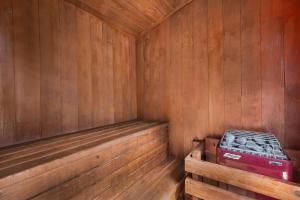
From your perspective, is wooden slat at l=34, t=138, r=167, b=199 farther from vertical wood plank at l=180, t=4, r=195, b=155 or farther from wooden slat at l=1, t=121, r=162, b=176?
vertical wood plank at l=180, t=4, r=195, b=155

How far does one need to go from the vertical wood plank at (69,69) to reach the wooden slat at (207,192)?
3.35 feet

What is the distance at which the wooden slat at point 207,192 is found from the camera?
0.94 metres

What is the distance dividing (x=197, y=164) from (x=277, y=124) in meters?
0.77

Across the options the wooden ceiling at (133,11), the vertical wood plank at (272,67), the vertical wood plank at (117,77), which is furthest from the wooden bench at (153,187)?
the wooden ceiling at (133,11)

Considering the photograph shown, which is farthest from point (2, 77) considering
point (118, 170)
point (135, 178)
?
point (135, 178)

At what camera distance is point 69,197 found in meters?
0.85

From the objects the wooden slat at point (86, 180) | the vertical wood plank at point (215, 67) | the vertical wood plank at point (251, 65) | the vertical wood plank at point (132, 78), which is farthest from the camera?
the vertical wood plank at point (132, 78)

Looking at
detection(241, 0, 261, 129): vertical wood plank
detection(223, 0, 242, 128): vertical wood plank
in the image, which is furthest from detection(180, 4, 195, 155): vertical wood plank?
detection(241, 0, 261, 129): vertical wood plank

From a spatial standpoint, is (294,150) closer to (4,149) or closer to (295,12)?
(295,12)

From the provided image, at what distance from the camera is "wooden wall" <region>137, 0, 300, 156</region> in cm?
125

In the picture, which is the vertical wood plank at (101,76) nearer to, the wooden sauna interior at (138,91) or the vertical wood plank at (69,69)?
the wooden sauna interior at (138,91)

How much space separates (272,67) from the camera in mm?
1297

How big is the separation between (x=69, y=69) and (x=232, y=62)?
Answer: 4.71ft

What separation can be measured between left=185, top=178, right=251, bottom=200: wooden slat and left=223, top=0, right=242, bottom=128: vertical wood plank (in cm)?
66
